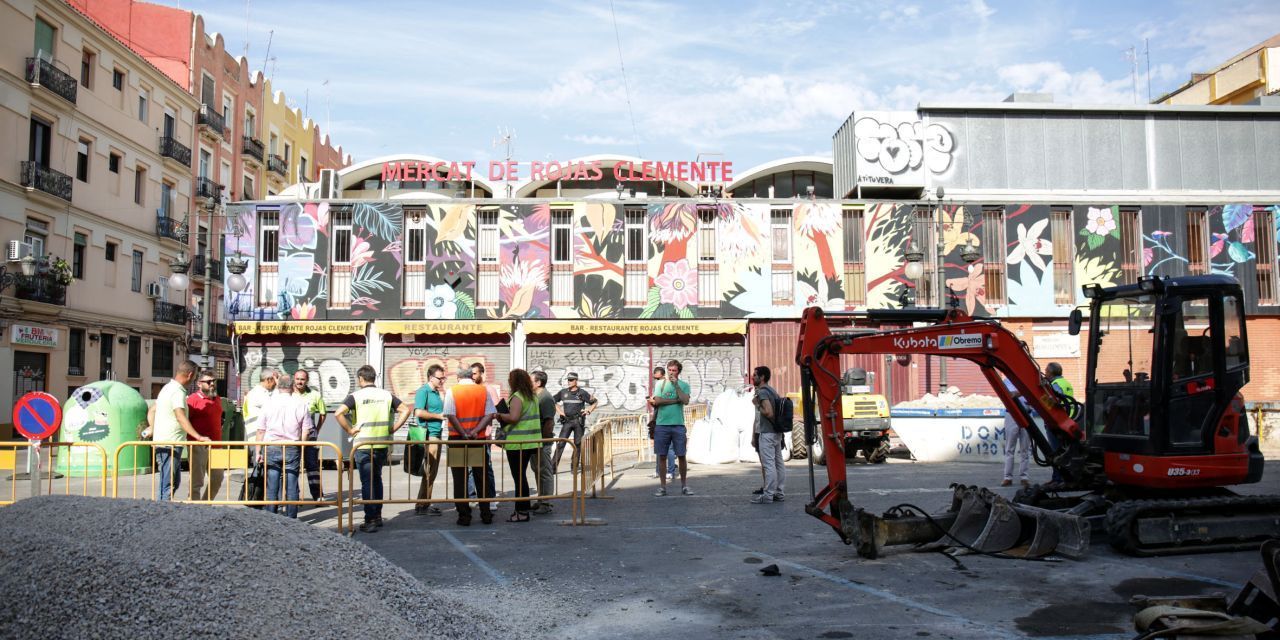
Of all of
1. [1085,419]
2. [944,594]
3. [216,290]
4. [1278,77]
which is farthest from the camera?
[216,290]

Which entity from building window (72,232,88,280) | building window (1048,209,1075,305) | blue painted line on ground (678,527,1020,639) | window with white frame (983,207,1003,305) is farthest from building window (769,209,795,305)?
building window (72,232,88,280)

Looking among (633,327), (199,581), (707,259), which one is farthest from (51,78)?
(199,581)

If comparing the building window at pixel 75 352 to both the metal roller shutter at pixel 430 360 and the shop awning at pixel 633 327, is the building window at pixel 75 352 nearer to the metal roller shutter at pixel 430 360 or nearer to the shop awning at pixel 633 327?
the metal roller shutter at pixel 430 360

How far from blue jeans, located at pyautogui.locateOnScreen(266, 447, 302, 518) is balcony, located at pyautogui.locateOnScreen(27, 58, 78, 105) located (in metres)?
25.4

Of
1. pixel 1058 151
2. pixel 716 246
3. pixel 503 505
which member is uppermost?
pixel 1058 151

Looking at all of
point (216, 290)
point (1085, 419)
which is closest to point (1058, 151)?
point (1085, 419)

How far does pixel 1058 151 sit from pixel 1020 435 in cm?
1887

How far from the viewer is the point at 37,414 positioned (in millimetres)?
9758

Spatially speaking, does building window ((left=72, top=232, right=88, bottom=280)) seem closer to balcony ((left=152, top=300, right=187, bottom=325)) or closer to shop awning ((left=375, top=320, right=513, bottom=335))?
balcony ((left=152, top=300, right=187, bottom=325))

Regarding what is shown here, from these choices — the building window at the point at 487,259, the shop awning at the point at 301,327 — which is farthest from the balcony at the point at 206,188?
the building window at the point at 487,259

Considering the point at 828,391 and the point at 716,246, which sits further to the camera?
the point at 716,246

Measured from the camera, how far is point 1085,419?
9.13 metres

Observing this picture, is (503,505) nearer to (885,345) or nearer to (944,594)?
(885,345)

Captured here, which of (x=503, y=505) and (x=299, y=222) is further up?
(x=299, y=222)
